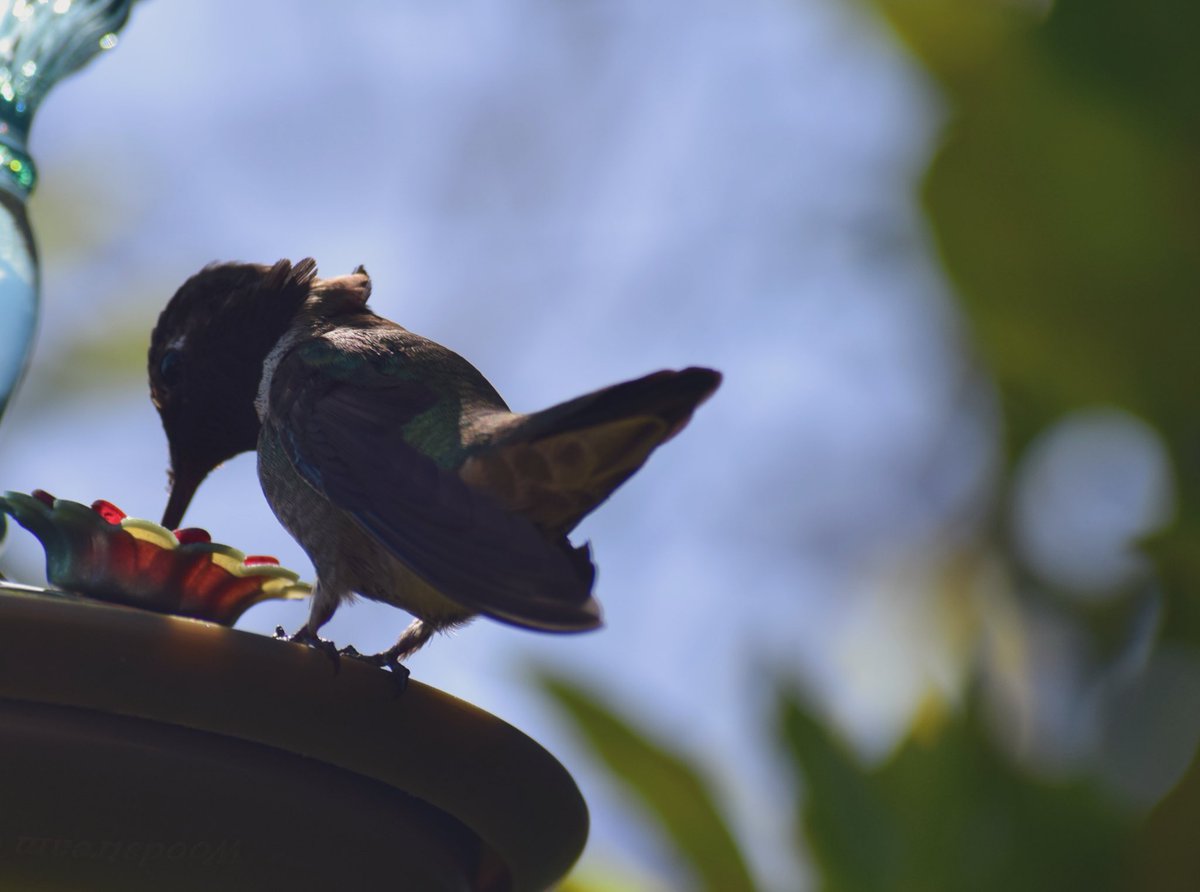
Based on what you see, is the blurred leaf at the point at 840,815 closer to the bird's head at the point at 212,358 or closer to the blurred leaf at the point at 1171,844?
the blurred leaf at the point at 1171,844

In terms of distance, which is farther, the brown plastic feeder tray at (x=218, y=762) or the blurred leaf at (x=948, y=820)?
the blurred leaf at (x=948, y=820)

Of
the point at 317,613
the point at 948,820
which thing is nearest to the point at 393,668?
the point at 317,613

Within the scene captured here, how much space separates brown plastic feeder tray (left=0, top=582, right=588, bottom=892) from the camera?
1.54 m

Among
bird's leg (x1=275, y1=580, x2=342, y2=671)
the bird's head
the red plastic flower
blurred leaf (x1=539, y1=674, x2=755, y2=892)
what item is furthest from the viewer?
the bird's head

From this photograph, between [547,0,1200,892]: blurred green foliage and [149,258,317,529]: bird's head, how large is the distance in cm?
100

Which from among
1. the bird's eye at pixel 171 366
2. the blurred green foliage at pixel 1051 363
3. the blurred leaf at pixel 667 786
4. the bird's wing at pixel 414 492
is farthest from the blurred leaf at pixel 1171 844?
the bird's eye at pixel 171 366

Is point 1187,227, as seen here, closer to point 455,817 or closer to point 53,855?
point 455,817

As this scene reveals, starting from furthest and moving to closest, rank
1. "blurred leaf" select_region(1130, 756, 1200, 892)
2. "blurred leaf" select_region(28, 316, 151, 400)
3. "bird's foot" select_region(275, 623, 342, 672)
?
"blurred leaf" select_region(28, 316, 151, 400), "blurred leaf" select_region(1130, 756, 1200, 892), "bird's foot" select_region(275, 623, 342, 672)

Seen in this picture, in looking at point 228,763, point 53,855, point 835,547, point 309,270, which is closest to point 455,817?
point 228,763

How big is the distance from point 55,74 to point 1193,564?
89.2 inches

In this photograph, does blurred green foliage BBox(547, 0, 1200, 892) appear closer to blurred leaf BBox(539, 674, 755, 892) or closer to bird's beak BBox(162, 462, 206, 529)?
blurred leaf BBox(539, 674, 755, 892)

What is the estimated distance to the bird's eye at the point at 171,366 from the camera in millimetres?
3045

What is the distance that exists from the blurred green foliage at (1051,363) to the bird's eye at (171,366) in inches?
45.1

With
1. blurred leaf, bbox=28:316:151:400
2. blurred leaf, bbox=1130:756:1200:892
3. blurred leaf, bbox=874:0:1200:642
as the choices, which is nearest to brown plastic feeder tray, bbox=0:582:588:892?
blurred leaf, bbox=1130:756:1200:892
